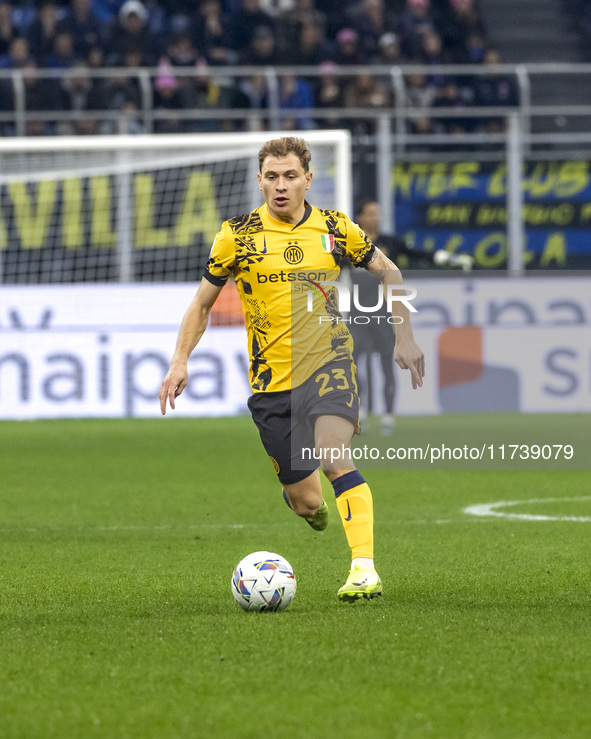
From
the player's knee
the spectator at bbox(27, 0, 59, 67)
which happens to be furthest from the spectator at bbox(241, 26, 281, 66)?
the player's knee

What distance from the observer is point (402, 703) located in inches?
132

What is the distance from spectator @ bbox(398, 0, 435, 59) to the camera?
1852 cm

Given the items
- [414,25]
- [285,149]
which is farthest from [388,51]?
[285,149]

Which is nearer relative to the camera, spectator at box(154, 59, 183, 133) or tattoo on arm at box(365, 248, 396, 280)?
tattoo on arm at box(365, 248, 396, 280)

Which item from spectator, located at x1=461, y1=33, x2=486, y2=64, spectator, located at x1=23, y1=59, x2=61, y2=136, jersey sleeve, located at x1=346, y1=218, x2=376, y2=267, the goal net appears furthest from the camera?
spectator, located at x1=461, y1=33, x2=486, y2=64

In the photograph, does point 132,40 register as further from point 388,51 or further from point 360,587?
point 360,587

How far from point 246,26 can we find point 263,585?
14.9m

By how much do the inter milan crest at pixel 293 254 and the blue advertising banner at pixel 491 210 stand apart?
10.9 m

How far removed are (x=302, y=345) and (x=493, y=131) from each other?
41.5ft

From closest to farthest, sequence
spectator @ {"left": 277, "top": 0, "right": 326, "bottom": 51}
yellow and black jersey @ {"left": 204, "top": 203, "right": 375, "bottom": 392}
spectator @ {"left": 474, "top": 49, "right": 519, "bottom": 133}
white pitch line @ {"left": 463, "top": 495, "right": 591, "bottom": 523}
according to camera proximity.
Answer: yellow and black jersey @ {"left": 204, "top": 203, "right": 375, "bottom": 392} < white pitch line @ {"left": 463, "top": 495, "right": 591, "bottom": 523} < spectator @ {"left": 474, "top": 49, "right": 519, "bottom": 133} < spectator @ {"left": 277, "top": 0, "right": 326, "bottom": 51}

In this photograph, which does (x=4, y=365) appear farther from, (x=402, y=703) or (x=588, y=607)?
(x=402, y=703)

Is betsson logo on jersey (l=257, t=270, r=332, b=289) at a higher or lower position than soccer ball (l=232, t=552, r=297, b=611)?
higher

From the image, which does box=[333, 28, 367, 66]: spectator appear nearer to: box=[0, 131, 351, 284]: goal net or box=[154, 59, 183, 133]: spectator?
box=[154, 59, 183, 133]: spectator

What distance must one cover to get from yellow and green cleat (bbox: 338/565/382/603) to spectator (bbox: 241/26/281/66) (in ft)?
45.6
